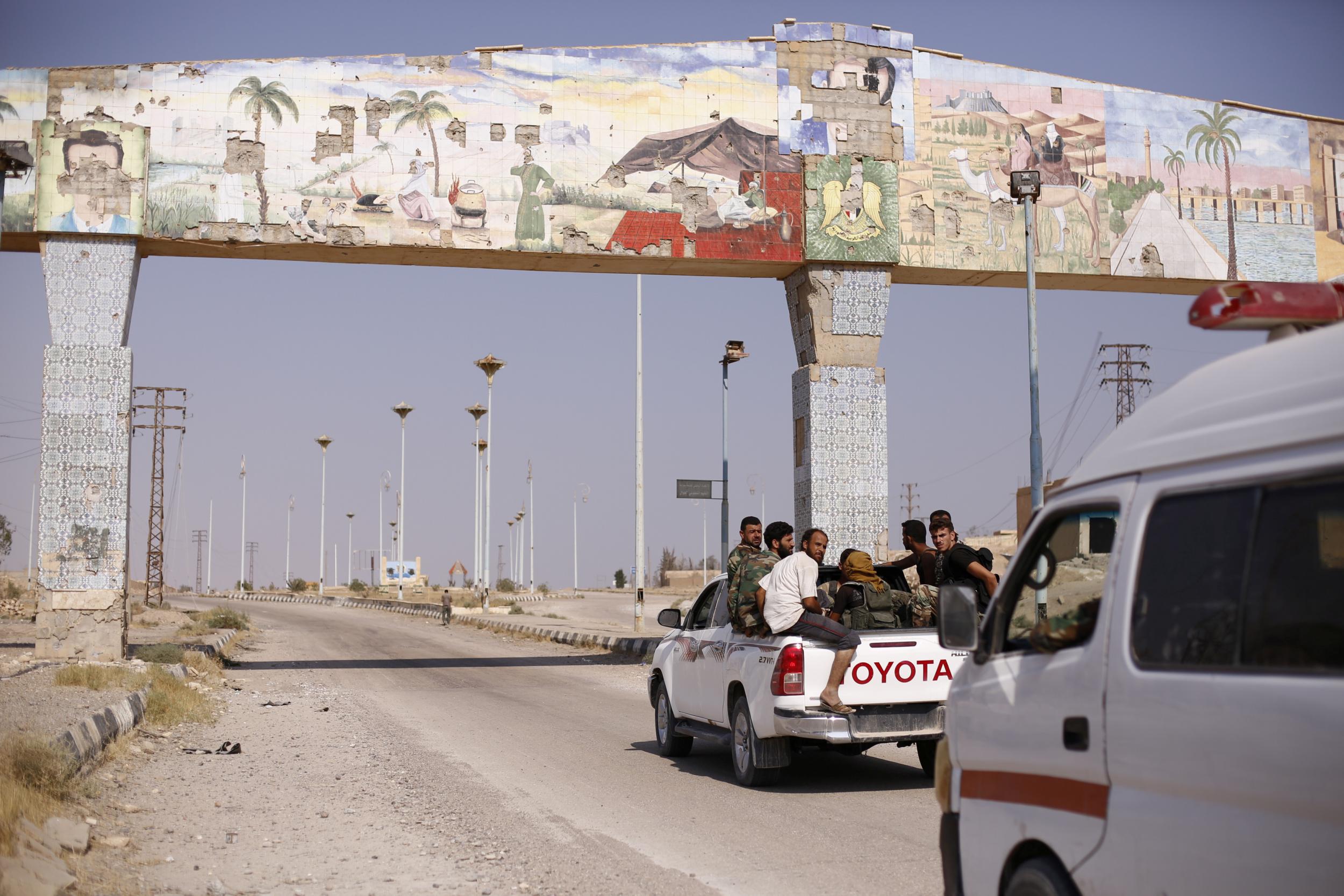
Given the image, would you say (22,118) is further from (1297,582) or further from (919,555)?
(1297,582)

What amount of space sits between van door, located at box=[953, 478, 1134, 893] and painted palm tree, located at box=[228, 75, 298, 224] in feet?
65.1

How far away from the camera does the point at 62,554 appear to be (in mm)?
21484

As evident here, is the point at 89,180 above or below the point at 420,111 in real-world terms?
below

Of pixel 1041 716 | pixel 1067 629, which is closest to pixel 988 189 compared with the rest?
pixel 1067 629

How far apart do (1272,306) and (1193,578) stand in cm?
84

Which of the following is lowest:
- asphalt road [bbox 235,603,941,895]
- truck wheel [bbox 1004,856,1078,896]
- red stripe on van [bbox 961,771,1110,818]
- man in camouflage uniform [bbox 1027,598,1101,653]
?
asphalt road [bbox 235,603,941,895]

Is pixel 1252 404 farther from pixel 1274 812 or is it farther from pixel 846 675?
pixel 846 675

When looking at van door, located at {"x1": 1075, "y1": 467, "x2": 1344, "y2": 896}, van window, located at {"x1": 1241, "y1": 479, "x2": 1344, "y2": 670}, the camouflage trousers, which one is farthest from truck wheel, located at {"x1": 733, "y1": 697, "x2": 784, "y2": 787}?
van window, located at {"x1": 1241, "y1": 479, "x2": 1344, "y2": 670}

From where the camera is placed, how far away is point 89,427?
21.9 m

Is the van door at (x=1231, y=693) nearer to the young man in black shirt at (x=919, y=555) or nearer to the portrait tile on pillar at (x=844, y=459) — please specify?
the young man in black shirt at (x=919, y=555)

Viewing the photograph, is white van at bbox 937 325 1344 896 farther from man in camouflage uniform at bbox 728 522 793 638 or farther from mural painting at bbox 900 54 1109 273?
mural painting at bbox 900 54 1109 273

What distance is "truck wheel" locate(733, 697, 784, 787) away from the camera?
10.4 metres

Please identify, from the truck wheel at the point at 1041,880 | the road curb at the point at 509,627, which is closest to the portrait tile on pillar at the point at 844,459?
the road curb at the point at 509,627

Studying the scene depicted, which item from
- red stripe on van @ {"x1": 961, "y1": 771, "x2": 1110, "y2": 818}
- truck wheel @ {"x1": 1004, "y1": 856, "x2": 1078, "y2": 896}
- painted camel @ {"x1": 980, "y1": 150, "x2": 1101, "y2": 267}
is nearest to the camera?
red stripe on van @ {"x1": 961, "y1": 771, "x2": 1110, "y2": 818}
